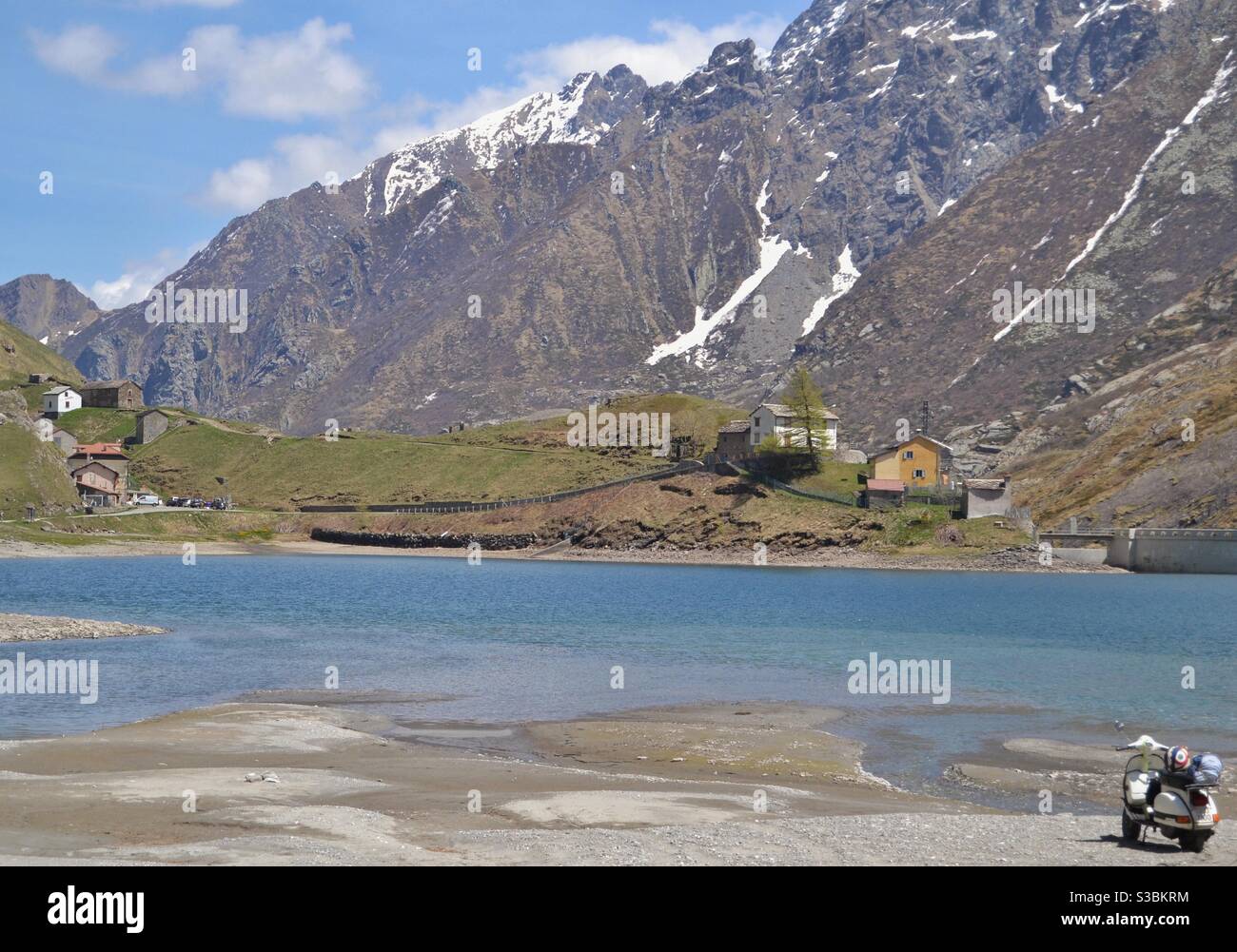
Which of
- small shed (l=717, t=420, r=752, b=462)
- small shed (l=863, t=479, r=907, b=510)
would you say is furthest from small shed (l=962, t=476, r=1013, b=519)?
small shed (l=717, t=420, r=752, b=462)

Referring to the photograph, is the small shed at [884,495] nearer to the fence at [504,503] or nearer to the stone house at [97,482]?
the fence at [504,503]

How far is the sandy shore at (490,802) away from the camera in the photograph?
2484 centimetres

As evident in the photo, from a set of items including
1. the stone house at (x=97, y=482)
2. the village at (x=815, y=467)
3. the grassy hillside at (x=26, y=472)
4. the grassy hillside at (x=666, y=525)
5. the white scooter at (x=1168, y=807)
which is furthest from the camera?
the stone house at (x=97, y=482)

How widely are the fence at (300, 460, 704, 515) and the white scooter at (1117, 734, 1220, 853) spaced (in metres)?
152

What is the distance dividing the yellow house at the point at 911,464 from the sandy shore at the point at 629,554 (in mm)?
17721

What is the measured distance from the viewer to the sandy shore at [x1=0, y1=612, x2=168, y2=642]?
6819 cm

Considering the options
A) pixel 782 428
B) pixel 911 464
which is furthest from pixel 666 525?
pixel 911 464

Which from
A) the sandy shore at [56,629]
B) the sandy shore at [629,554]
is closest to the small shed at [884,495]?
the sandy shore at [629,554]

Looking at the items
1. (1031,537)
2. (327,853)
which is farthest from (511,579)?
(327,853)

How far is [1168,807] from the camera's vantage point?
25781mm

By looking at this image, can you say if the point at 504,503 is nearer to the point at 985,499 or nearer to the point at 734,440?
the point at 734,440

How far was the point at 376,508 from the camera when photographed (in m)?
198

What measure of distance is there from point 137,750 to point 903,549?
405ft
